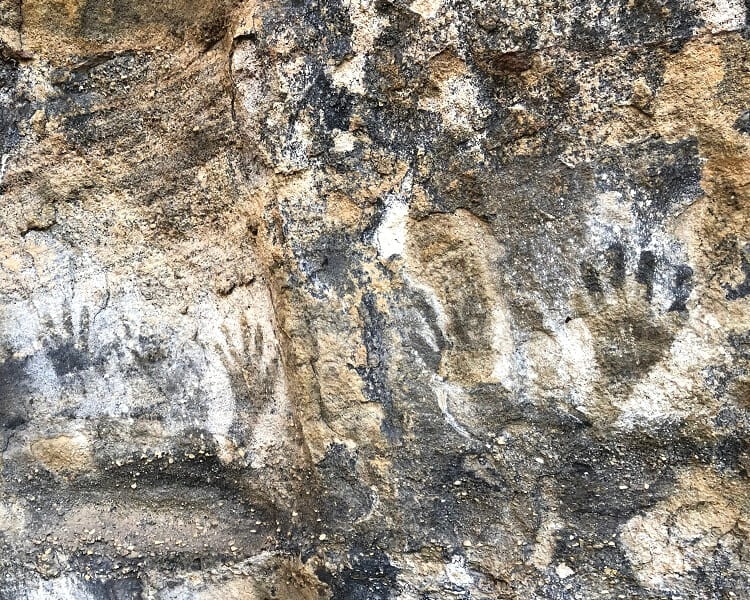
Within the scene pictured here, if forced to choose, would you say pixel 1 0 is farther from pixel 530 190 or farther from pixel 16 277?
pixel 530 190

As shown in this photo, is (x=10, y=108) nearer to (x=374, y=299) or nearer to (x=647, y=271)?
→ (x=374, y=299)

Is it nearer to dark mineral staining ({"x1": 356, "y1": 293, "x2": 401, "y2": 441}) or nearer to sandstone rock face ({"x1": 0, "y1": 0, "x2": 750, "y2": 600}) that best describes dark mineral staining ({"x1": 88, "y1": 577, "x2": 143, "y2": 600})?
sandstone rock face ({"x1": 0, "y1": 0, "x2": 750, "y2": 600})

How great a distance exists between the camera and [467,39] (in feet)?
2.98

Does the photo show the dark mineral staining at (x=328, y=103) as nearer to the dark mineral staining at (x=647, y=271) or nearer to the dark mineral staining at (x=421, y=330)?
the dark mineral staining at (x=421, y=330)

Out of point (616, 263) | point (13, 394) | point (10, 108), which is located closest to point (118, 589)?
point (13, 394)

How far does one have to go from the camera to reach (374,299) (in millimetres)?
1029

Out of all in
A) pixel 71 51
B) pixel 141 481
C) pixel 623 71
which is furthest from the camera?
pixel 141 481

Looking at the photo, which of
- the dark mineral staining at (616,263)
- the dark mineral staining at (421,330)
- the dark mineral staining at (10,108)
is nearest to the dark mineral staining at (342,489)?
the dark mineral staining at (421,330)

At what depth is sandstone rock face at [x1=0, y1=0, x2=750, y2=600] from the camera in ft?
2.97

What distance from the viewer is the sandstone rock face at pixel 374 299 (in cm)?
90

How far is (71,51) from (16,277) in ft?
1.15

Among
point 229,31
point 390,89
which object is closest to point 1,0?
point 229,31

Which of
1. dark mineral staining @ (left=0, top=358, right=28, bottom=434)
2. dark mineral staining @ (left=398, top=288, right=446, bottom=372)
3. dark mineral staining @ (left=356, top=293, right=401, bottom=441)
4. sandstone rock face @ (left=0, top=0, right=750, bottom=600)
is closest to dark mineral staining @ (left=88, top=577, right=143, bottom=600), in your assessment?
sandstone rock face @ (left=0, top=0, right=750, bottom=600)

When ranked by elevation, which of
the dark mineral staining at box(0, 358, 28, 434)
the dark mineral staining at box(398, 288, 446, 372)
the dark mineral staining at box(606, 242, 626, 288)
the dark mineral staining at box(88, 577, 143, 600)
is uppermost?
the dark mineral staining at box(606, 242, 626, 288)
